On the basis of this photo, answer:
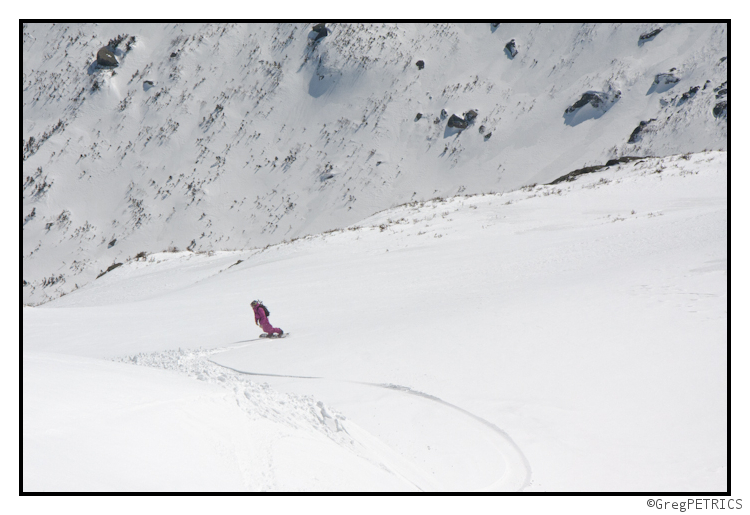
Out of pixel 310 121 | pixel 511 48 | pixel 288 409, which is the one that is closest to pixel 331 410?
pixel 288 409

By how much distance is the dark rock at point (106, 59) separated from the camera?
49281 millimetres

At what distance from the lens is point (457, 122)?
4316 cm

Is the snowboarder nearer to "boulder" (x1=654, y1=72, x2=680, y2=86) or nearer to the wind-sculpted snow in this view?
the wind-sculpted snow

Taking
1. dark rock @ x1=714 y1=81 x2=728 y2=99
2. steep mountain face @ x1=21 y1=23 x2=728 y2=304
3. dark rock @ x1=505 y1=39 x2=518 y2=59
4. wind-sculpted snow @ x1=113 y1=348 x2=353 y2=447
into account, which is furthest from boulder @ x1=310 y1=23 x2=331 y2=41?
wind-sculpted snow @ x1=113 y1=348 x2=353 y2=447

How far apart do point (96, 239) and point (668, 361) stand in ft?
131

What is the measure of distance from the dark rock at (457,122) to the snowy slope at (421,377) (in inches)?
1083

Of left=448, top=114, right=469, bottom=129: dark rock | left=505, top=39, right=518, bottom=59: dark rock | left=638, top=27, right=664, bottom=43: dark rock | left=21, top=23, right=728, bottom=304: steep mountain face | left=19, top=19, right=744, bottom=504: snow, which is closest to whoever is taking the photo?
left=19, top=19, right=744, bottom=504: snow

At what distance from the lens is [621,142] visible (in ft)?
125

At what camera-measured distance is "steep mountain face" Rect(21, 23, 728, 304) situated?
38062mm

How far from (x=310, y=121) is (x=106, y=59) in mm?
21549

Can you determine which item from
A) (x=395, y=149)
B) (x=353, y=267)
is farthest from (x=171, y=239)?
(x=353, y=267)

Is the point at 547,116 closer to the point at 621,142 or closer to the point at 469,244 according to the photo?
the point at 621,142

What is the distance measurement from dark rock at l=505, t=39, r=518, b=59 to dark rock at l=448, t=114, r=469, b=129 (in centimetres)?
916

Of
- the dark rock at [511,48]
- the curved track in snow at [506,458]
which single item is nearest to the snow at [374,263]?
the curved track in snow at [506,458]
